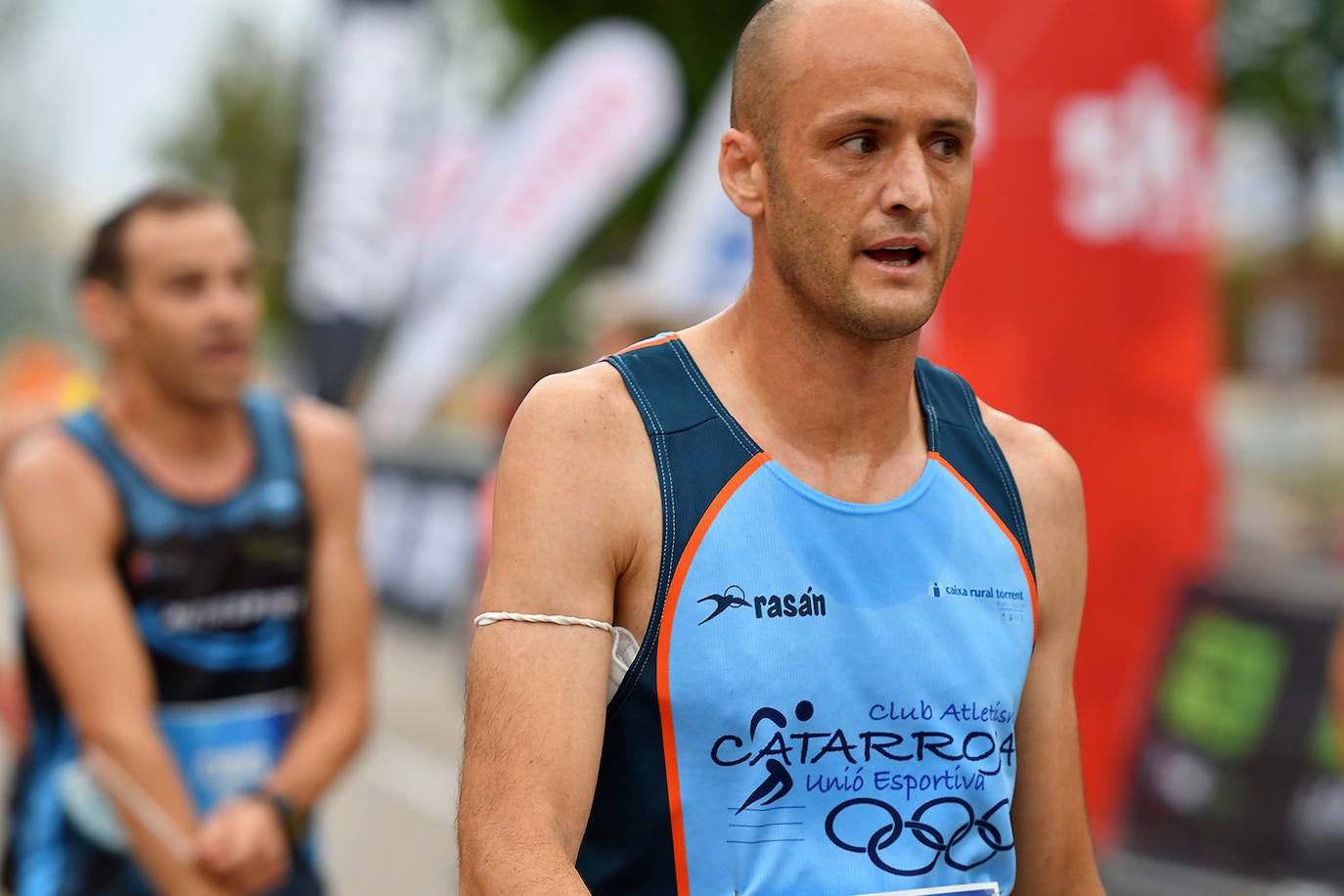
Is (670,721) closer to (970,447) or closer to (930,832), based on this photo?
(930,832)

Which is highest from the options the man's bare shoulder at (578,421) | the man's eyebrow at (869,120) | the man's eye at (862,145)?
the man's eyebrow at (869,120)

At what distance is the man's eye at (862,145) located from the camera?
6.48ft

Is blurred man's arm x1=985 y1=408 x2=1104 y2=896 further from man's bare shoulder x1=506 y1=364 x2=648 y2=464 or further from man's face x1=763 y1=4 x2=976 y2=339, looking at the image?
man's bare shoulder x1=506 y1=364 x2=648 y2=464

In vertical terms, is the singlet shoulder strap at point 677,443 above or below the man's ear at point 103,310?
below

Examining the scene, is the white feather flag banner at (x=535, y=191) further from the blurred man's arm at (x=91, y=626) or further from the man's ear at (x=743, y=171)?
the man's ear at (x=743, y=171)

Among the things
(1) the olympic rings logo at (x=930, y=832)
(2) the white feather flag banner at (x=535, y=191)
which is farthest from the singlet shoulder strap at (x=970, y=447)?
(2) the white feather flag banner at (x=535, y=191)

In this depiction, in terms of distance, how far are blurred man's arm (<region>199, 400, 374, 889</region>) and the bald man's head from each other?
202 centimetres

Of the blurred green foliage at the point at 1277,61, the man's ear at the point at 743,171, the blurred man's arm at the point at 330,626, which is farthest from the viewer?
the blurred green foliage at the point at 1277,61

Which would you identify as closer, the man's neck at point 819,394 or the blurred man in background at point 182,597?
the man's neck at point 819,394

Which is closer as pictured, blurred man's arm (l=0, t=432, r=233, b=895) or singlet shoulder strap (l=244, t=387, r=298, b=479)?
blurred man's arm (l=0, t=432, r=233, b=895)

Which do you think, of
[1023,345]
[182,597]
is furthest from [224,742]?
[1023,345]

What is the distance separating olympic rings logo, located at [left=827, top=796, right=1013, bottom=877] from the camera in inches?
77.5

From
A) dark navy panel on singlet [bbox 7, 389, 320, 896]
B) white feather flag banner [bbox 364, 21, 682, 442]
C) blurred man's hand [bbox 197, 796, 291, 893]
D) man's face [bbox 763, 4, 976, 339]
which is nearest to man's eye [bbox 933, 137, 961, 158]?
man's face [bbox 763, 4, 976, 339]

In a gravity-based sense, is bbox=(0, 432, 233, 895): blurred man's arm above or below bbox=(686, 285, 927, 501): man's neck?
below
